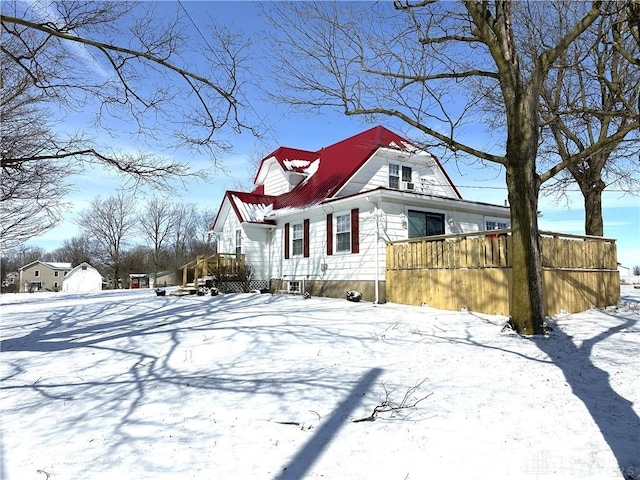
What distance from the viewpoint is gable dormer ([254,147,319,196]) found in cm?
2046

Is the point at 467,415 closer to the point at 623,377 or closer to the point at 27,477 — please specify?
the point at 623,377

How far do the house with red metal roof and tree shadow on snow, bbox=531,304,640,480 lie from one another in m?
6.26

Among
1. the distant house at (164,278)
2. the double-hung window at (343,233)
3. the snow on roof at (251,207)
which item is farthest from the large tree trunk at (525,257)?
the distant house at (164,278)

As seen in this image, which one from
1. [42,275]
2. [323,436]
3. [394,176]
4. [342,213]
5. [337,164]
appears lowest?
[323,436]

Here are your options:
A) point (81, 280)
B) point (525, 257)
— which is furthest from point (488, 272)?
Result: point (81, 280)

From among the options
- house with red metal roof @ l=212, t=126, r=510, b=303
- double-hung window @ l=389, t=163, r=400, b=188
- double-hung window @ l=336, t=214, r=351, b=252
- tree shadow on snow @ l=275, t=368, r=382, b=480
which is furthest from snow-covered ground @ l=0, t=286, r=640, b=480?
double-hung window @ l=389, t=163, r=400, b=188

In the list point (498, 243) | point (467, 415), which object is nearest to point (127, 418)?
point (467, 415)

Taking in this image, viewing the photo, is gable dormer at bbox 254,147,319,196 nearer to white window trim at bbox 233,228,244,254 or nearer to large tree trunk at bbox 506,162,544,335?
white window trim at bbox 233,228,244,254

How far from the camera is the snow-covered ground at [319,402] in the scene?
371 centimetres

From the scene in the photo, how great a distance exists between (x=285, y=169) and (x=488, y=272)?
11.7 metres

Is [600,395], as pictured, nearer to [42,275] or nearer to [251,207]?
[251,207]

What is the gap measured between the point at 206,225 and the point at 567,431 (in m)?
58.3

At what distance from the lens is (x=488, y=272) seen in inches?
421

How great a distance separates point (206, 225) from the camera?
197 ft
